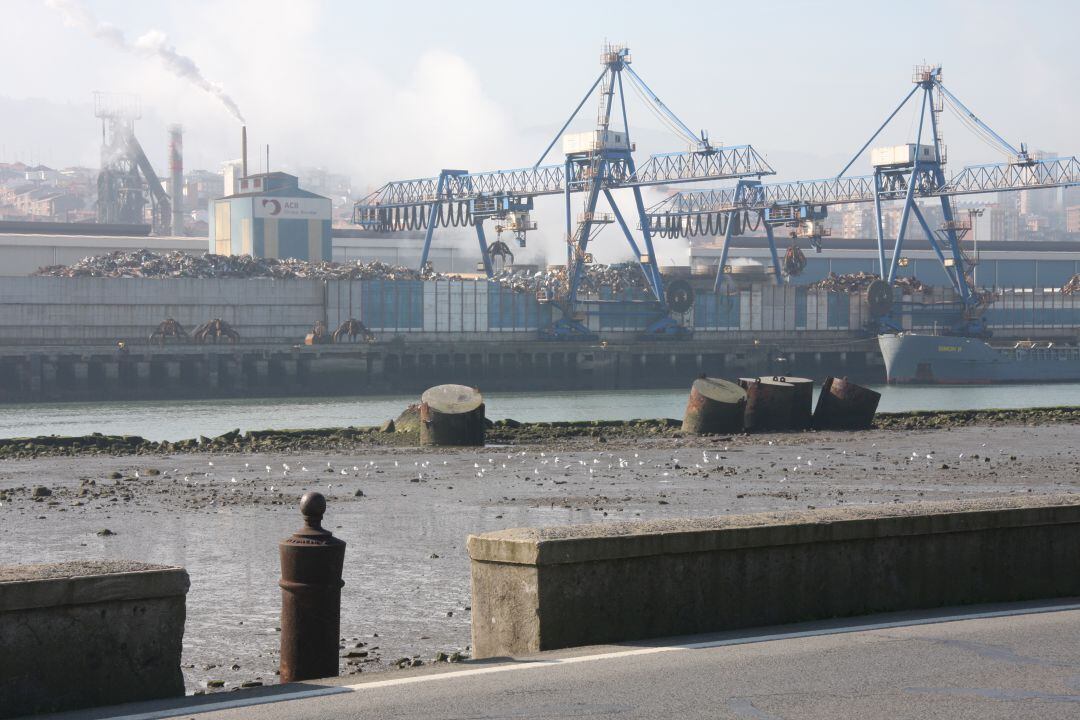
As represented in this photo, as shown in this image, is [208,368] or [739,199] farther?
[739,199]

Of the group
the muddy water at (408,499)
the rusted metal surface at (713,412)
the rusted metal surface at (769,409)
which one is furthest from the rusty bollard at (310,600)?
the rusted metal surface at (769,409)

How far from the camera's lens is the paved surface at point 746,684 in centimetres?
749

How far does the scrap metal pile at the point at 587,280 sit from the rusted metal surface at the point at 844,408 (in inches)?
2477

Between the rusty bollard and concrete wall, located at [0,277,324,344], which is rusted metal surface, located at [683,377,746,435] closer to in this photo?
the rusty bollard

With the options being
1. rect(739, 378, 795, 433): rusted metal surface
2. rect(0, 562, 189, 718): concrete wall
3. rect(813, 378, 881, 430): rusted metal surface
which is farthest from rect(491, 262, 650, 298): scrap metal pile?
rect(0, 562, 189, 718): concrete wall

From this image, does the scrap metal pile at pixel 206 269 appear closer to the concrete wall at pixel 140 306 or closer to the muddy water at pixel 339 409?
the concrete wall at pixel 140 306

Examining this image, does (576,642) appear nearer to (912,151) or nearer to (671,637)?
(671,637)

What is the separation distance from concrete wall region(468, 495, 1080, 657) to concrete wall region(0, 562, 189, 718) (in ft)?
6.46

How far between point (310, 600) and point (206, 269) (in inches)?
3493

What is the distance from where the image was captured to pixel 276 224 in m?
122

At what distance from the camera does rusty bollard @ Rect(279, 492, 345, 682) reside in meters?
8.63

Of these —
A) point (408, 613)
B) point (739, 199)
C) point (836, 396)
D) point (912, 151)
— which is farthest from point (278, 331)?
point (408, 613)

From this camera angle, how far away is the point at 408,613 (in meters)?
13.6

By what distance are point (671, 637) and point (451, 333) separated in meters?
89.9
